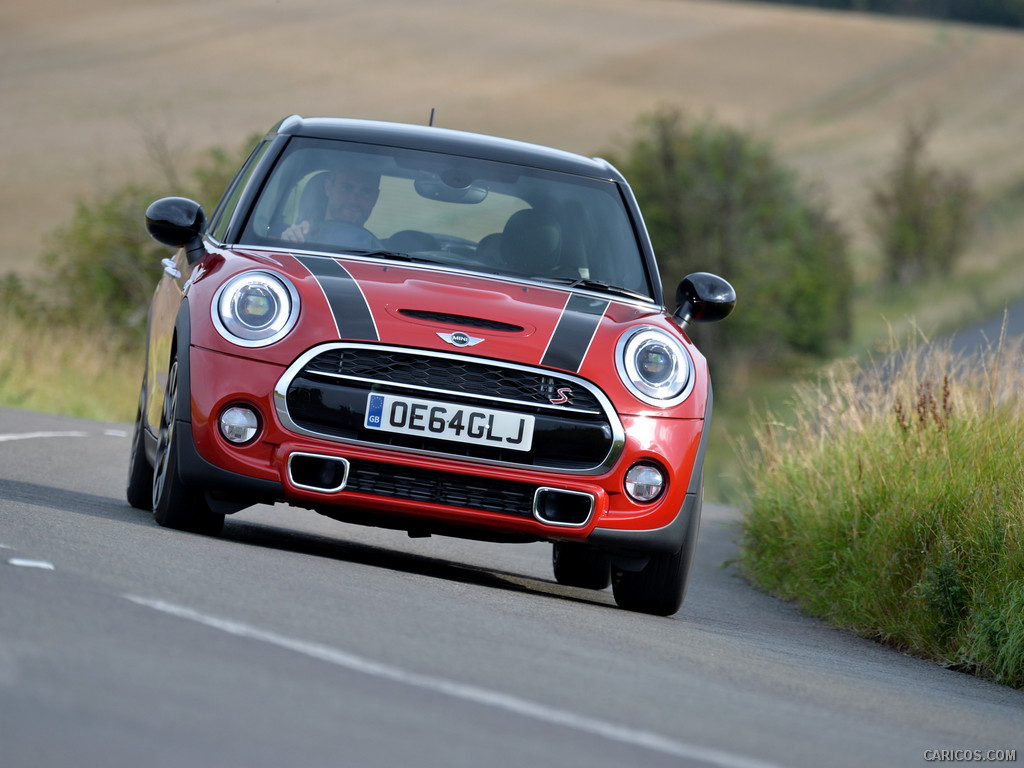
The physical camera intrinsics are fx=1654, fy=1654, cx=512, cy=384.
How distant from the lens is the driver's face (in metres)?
6.95

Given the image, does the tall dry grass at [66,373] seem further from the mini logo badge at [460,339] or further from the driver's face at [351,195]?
the mini logo badge at [460,339]

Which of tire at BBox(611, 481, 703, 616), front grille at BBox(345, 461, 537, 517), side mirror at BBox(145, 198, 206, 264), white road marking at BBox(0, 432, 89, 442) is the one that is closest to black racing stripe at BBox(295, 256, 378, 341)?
front grille at BBox(345, 461, 537, 517)

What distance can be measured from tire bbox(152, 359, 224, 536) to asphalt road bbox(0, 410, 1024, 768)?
164mm

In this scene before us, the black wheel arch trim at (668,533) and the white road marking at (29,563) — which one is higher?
the black wheel arch trim at (668,533)

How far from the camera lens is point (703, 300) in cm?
688

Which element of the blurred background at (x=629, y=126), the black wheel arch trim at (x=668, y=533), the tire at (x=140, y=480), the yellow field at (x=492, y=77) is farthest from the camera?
the yellow field at (x=492, y=77)

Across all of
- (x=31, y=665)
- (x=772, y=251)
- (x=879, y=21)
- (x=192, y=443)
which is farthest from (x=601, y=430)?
(x=879, y=21)

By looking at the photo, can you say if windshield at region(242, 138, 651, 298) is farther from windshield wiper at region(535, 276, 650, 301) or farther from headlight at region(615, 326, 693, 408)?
headlight at region(615, 326, 693, 408)

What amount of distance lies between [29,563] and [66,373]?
13422 millimetres

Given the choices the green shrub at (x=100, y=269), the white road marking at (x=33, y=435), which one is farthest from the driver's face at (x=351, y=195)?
the green shrub at (x=100, y=269)

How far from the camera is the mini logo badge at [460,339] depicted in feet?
19.3

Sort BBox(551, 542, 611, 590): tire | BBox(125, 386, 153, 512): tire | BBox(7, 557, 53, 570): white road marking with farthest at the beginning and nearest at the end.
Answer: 1. BBox(551, 542, 611, 590): tire
2. BBox(125, 386, 153, 512): tire
3. BBox(7, 557, 53, 570): white road marking

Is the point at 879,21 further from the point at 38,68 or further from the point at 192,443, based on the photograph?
the point at 192,443

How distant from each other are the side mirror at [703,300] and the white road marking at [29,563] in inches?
114
